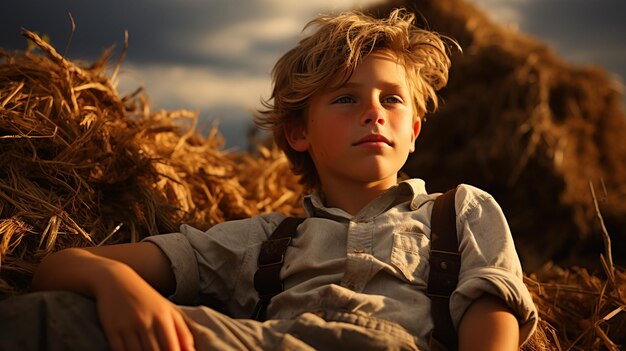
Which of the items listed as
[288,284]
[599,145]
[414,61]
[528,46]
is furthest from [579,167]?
[288,284]

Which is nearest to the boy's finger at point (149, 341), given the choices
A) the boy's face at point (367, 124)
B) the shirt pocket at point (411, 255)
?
the shirt pocket at point (411, 255)

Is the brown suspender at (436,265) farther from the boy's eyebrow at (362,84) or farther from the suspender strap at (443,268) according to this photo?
the boy's eyebrow at (362,84)

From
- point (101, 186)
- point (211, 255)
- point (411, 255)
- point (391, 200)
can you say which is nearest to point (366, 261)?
point (411, 255)

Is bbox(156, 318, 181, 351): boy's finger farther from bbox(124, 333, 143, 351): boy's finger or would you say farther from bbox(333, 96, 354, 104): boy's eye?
bbox(333, 96, 354, 104): boy's eye

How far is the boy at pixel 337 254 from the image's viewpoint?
163cm

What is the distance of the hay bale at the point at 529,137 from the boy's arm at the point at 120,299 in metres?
3.54

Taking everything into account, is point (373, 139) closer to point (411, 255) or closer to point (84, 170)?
point (411, 255)

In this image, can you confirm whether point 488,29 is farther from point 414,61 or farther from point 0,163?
point 0,163

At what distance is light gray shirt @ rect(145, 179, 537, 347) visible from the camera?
1844 millimetres

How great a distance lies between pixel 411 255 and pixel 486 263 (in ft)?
0.73

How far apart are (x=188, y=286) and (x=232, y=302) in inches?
7.2

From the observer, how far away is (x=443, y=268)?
76.2 inches

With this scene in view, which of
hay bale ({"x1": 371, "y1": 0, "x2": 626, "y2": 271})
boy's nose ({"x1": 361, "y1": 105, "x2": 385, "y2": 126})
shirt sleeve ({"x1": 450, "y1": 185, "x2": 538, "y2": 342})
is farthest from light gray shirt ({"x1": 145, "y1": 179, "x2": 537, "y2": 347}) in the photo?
hay bale ({"x1": 371, "y1": 0, "x2": 626, "y2": 271})

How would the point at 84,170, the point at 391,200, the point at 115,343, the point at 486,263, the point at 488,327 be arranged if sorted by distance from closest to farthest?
the point at 115,343, the point at 488,327, the point at 486,263, the point at 391,200, the point at 84,170
